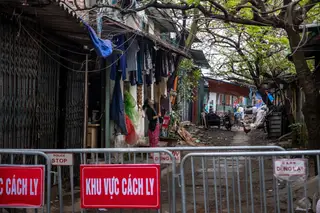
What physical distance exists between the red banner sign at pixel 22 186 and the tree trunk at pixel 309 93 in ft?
20.1

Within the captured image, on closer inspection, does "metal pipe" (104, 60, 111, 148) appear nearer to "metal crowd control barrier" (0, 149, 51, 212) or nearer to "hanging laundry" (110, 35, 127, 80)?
"hanging laundry" (110, 35, 127, 80)

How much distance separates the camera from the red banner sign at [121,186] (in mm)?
4254

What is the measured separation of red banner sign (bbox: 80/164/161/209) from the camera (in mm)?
4254

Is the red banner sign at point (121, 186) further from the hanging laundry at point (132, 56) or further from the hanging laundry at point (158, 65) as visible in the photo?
the hanging laundry at point (158, 65)

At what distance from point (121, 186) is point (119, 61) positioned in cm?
622

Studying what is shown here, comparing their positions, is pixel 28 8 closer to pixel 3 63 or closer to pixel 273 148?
pixel 3 63

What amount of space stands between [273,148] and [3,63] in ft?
13.9

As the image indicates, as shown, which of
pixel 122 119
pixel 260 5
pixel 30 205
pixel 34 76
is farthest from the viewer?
pixel 122 119

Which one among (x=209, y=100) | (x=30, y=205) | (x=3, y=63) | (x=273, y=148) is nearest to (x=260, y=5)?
(x=273, y=148)

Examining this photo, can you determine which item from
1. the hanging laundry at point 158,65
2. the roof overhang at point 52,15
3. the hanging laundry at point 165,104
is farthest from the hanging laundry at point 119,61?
the hanging laundry at point 165,104

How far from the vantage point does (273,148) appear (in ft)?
18.6

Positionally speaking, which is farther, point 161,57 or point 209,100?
point 209,100

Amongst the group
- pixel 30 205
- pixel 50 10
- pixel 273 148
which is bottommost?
pixel 30 205

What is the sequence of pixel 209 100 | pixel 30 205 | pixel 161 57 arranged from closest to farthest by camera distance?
pixel 30 205 → pixel 161 57 → pixel 209 100
